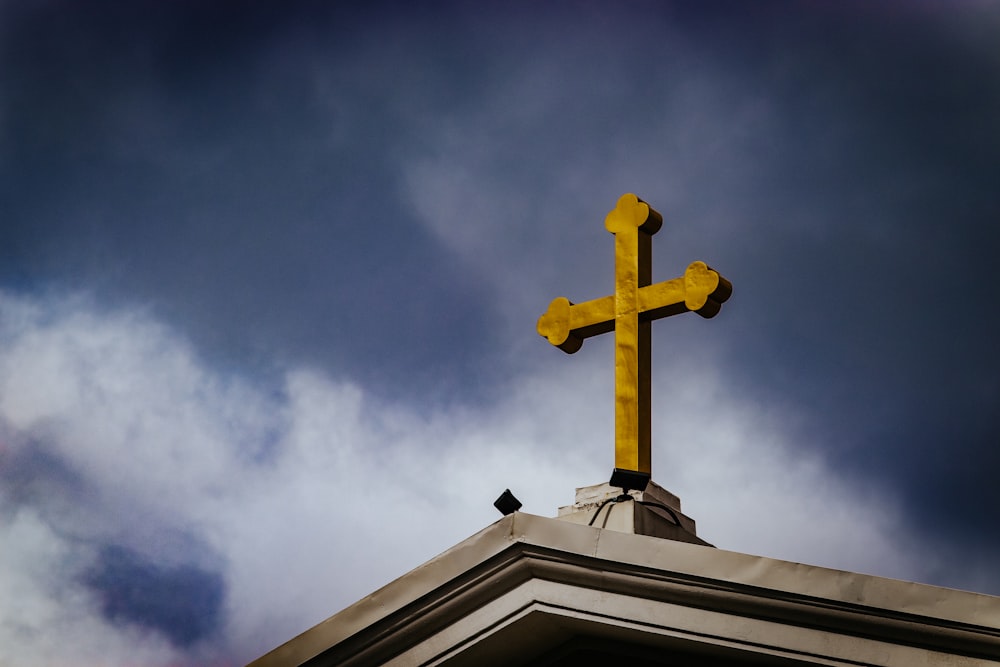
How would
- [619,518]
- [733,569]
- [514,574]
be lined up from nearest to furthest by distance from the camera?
[733,569] → [514,574] → [619,518]

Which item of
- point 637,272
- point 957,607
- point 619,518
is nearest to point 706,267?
point 637,272

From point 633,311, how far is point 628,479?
148cm

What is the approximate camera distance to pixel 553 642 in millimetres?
6418

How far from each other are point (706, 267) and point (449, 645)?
2.92 meters

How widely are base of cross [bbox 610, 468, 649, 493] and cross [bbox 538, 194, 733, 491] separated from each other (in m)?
0.21

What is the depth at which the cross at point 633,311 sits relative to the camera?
791 centimetres

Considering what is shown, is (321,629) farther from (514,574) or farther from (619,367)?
(619,367)

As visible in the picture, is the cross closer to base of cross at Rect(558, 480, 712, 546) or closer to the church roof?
base of cross at Rect(558, 480, 712, 546)

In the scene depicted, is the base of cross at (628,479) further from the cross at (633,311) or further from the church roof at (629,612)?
the church roof at (629,612)

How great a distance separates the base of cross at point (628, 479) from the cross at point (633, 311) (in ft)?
0.69

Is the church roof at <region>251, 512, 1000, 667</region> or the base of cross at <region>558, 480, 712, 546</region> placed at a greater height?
the base of cross at <region>558, 480, 712, 546</region>

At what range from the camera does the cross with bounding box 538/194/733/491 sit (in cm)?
791

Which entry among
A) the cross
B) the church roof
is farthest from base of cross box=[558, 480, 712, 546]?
the church roof

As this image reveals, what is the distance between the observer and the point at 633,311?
8328 mm
